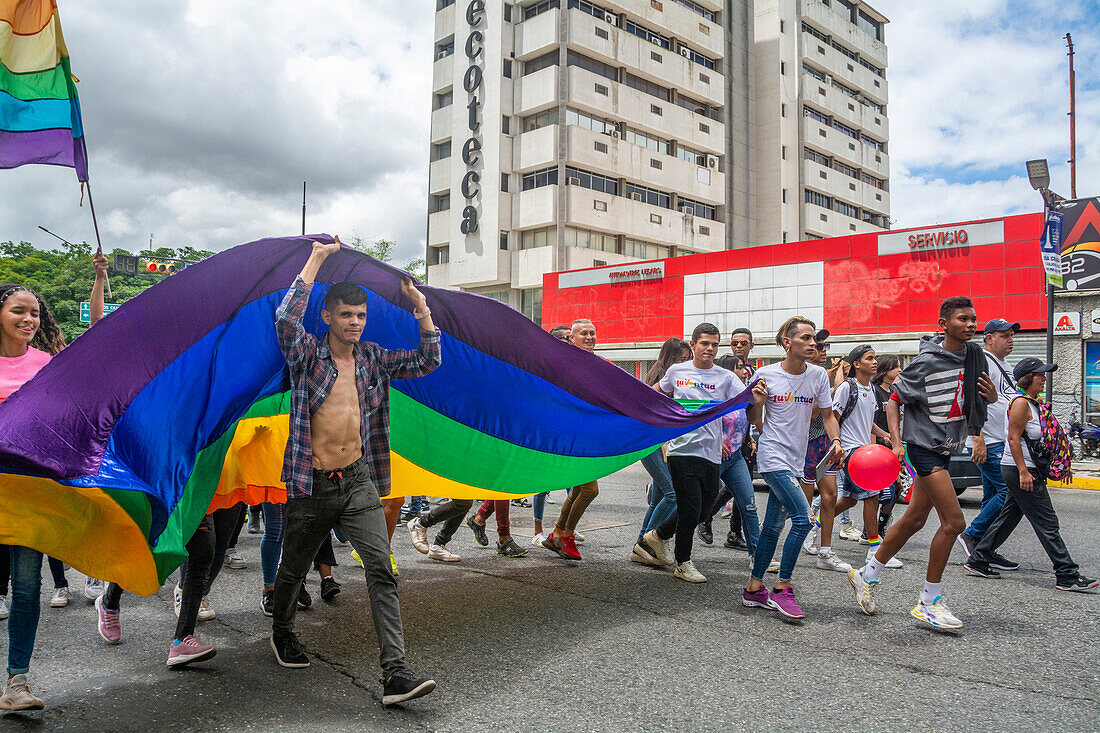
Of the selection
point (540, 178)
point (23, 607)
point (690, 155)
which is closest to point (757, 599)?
point (23, 607)

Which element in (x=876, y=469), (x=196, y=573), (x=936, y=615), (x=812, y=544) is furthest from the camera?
(x=812, y=544)

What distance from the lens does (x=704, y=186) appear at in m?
47.0

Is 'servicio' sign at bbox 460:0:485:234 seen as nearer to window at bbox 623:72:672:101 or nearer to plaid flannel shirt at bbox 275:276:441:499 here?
window at bbox 623:72:672:101

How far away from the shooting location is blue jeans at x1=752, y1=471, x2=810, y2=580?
5246 millimetres

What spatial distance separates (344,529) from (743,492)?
3.55m

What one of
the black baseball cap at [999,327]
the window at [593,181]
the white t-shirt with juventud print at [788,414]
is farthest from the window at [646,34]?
the white t-shirt with juventud print at [788,414]

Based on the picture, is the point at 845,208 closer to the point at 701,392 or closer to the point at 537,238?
the point at 537,238

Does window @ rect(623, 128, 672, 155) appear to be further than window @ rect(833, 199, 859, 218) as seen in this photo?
No

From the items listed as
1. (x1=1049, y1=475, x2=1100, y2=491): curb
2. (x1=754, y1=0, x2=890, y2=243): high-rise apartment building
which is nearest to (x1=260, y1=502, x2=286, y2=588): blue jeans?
(x1=1049, y1=475, x2=1100, y2=491): curb

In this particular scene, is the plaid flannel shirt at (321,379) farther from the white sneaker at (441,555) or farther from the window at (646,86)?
the window at (646,86)

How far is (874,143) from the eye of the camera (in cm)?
6003

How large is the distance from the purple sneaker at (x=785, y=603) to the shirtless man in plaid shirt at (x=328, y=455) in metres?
2.58

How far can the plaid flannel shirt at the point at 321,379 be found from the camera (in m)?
3.83

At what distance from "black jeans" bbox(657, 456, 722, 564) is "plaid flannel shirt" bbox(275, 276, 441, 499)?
8.22 ft
